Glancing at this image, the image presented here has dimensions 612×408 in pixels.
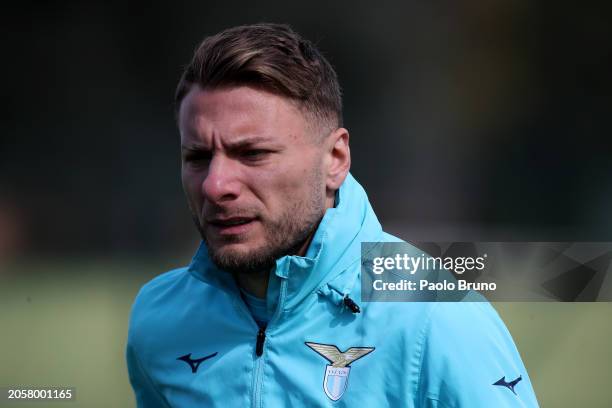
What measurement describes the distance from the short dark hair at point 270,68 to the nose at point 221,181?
196 millimetres

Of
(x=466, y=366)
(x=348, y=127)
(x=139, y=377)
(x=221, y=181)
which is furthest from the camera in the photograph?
(x=348, y=127)

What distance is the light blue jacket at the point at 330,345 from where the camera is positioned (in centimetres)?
151

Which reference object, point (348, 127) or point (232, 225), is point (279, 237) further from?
point (348, 127)

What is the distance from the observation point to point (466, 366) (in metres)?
1.49

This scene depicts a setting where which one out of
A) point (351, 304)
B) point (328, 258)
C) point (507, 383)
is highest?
point (328, 258)

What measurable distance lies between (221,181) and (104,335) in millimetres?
2738

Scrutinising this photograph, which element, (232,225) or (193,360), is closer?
(232,225)

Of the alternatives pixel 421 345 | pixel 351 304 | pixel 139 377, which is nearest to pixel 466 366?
pixel 421 345

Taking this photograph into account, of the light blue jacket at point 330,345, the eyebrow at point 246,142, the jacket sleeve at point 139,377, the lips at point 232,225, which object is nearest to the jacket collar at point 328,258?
the light blue jacket at point 330,345

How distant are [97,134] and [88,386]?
1.44 meters

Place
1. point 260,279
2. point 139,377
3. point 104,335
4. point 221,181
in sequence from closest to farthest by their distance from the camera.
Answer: point 221,181 → point 260,279 → point 139,377 → point 104,335

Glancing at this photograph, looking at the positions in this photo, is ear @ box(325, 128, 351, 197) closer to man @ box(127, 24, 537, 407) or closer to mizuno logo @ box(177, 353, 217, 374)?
man @ box(127, 24, 537, 407)

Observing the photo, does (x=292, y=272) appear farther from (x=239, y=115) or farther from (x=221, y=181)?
(x=239, y=115)

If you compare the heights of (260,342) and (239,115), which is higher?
(239,115)
